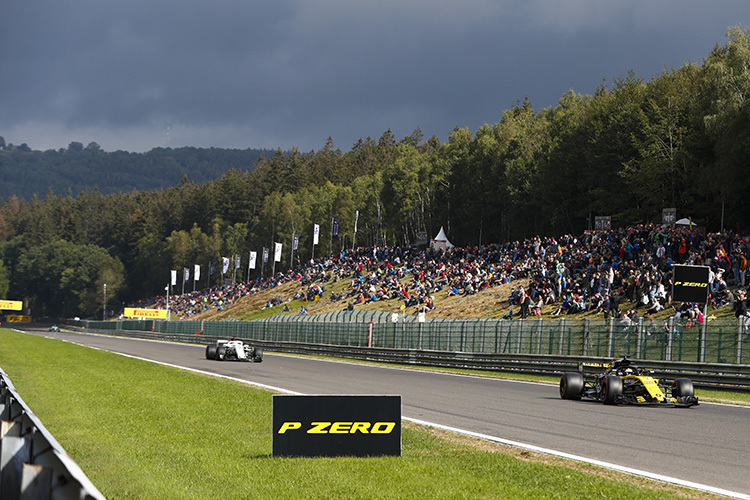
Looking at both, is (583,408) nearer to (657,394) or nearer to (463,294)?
(657,394)

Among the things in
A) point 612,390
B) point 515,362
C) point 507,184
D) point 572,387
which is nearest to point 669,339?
point 572,387

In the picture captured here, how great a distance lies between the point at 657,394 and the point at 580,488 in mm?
9230

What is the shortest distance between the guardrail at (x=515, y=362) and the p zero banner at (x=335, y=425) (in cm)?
1464

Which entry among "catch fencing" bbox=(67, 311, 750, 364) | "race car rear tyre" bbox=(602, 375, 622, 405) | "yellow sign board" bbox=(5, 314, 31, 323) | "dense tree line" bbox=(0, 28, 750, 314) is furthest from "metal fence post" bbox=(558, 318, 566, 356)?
"yellow sign board" bbox=(5, 314, 31, 323)

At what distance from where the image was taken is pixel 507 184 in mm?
81875

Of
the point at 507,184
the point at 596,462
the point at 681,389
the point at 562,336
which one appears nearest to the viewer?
the point at 596,462

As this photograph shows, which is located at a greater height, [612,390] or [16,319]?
[612,390]

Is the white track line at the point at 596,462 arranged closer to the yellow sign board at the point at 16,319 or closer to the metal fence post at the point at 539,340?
the metal fence post at the point at 539,340

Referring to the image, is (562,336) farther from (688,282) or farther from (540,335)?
(688,282)

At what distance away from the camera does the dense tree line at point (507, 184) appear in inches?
2003

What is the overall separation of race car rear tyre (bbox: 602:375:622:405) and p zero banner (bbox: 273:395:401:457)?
852 centimetres

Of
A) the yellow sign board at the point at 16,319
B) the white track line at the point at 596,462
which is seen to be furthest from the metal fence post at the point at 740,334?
the yellow sign board at the point at 16,319

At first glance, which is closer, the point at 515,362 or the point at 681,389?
the point at 681,389

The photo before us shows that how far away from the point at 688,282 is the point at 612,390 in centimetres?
611
